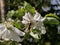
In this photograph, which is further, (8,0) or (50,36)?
(8,0)

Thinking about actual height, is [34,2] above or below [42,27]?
below

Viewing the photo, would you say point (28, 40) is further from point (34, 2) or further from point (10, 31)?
point (34, 2)

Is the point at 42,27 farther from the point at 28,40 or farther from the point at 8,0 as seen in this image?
the point at 8,0

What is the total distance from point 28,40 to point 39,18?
72mm

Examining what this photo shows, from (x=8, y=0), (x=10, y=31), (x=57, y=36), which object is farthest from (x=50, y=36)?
(x=8, y=0)

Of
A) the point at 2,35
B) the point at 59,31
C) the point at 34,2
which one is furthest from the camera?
the point at 34,2

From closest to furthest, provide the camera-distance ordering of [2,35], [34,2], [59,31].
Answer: [2,35] → [59,31] → [34,2]

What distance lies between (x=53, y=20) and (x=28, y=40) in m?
0.11

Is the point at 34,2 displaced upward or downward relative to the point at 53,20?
downward

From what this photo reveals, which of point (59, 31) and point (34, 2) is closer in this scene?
point (59, 31)

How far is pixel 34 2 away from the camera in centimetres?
168

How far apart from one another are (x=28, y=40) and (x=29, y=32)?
2cm

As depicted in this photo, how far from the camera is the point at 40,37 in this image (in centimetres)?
55

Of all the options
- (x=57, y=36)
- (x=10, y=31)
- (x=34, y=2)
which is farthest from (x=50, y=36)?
(x=34, y=2)
